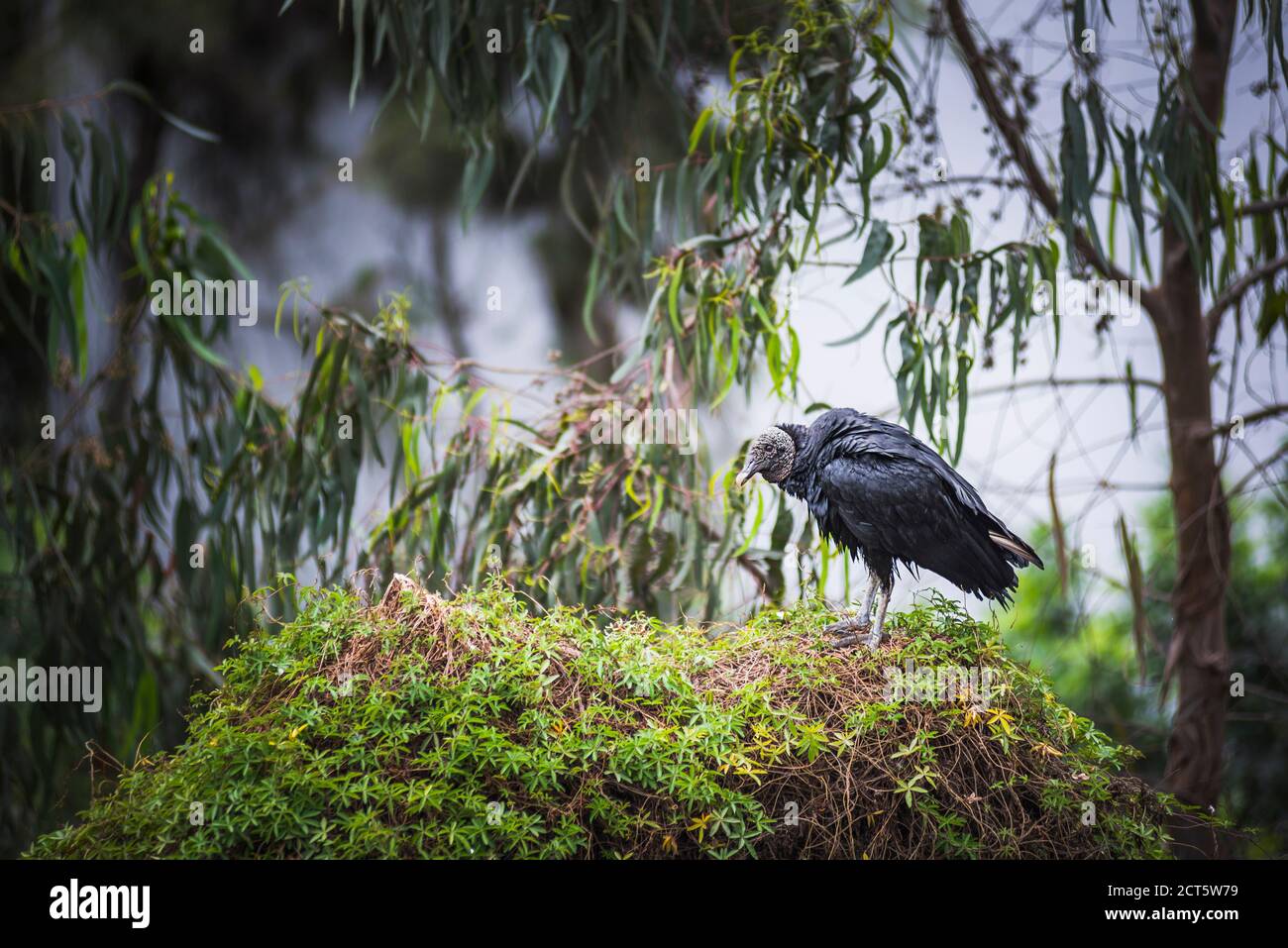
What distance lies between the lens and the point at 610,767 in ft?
4.96

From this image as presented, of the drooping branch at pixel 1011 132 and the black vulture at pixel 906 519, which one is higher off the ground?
the drooping branch at pixel 1011 132

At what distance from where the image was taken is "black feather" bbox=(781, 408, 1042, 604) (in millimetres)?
1780

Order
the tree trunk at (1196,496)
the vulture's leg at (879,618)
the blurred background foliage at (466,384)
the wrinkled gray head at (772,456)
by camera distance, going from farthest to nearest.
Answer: the tree trunk at (1196,496), the blurred background foliage at (466,384), the wrinkled gray head at (772,456), the vulture's leg at (879,618)

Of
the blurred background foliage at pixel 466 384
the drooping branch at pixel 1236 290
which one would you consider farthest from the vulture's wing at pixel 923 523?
the drooping branch at pixel 1236 290

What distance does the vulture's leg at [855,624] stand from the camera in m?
1.76

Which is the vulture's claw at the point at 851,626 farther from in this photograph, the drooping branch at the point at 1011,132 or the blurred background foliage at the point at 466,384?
the drooping branch at the point at 1011,132

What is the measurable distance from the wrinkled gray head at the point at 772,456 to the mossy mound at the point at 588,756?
31cm

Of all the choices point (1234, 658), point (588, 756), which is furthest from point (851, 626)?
point (1234, 658)

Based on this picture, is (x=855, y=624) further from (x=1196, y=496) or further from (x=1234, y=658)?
(x=1234, y=658)

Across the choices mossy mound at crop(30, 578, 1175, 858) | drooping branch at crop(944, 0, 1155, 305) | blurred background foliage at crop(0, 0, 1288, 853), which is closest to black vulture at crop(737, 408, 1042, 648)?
mossy mound at crop(30, 578, 1175, 858)

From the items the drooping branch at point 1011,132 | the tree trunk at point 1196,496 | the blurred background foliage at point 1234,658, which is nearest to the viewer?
the drooping branch at point 1011,132

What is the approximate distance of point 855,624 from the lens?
5.94ft
